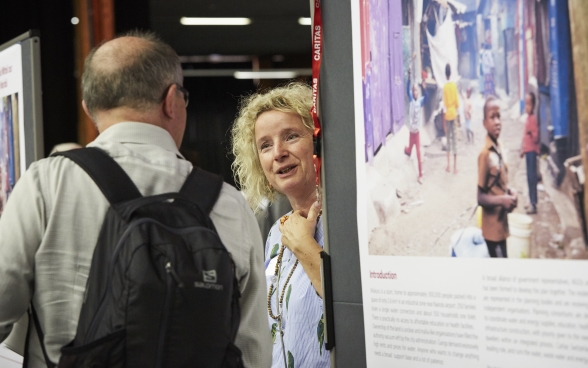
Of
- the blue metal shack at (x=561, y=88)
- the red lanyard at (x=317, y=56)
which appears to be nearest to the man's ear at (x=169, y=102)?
the red lanyard at (x=317, y=56)

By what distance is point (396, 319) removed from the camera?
5.17 ft

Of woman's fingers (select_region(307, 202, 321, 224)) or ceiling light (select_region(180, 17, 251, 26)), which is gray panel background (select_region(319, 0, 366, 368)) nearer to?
woman's fingers (select_region(307, 202, 321, 224))

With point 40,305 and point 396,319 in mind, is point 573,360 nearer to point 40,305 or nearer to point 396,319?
point 396,319

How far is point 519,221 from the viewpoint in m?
1.31

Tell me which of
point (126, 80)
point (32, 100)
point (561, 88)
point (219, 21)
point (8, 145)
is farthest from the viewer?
point (219, 21)

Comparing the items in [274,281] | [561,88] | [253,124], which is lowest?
[274,281]

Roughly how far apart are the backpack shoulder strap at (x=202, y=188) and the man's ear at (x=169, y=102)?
158mm

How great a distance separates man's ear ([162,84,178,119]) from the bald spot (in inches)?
4.5

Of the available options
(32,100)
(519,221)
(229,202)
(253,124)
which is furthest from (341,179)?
(32,100)

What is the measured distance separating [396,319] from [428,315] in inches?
3.9

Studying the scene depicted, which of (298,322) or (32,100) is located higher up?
(32,100)

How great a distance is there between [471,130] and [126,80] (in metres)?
0.79

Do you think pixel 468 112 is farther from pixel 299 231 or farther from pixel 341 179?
pixel 299 231

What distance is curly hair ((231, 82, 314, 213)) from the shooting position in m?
2.57
